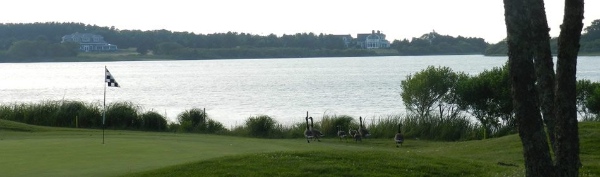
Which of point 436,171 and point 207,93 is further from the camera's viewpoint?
point 207,93

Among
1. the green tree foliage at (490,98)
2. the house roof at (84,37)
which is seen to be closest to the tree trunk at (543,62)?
the green tree foliage at (490,98)

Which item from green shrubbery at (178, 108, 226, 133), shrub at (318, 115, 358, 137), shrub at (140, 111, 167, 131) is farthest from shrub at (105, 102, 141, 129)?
shrub at (318, 115, 358, 137)

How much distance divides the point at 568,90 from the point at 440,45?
163991 mm

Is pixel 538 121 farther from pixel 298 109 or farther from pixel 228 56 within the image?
pixel 228 56

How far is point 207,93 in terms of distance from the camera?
84812 mm

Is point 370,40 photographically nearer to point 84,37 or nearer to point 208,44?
point 208,44

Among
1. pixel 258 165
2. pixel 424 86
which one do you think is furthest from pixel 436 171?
pixel 424 86

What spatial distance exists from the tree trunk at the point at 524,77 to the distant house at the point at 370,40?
171 metres

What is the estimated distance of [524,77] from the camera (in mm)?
10227

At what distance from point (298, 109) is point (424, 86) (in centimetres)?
2374

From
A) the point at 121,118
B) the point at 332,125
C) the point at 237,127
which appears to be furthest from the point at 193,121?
the point at 332,125

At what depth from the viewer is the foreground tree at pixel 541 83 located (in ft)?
33.6

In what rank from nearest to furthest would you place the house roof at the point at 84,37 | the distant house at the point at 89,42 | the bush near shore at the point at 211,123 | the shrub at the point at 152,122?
1. the bush near shore at the point at 211,123
2. the shrub at the point at 152,122
3. the house roof at the point at 84,37
4. the distant house at the point at 89,42

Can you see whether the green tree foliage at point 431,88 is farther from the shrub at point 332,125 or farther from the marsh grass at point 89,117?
the marsh grass at point 89,117
